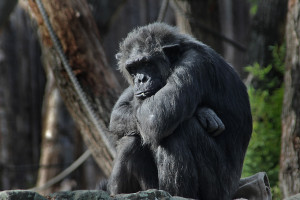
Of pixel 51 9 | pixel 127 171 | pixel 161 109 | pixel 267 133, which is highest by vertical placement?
pixel 51 9

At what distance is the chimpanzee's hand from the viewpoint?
Answer: 4.70 m

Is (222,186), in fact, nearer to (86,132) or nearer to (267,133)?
(86,132)

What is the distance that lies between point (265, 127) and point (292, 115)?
1312 mm

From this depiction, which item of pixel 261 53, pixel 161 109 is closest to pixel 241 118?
pixel 161 109

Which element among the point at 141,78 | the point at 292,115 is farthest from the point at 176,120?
the point at 292,115

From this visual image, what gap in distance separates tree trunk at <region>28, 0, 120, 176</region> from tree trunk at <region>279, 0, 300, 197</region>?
240 centimetres

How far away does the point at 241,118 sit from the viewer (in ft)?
16.3

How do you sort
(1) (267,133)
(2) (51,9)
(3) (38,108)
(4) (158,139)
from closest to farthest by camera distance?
(4) (158,139) < (2) (51,9) < (1) (267,133) < (3) (38,108)

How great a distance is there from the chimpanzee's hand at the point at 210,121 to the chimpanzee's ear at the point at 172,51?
63cm

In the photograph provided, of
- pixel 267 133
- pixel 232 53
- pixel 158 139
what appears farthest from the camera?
pixel 232 53

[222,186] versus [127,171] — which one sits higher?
[127,171]

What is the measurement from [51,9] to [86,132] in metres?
1.80

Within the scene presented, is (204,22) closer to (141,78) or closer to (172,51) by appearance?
(172,51)

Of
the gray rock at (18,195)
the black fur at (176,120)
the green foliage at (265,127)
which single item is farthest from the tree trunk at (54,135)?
the gray rock at (18,195)
